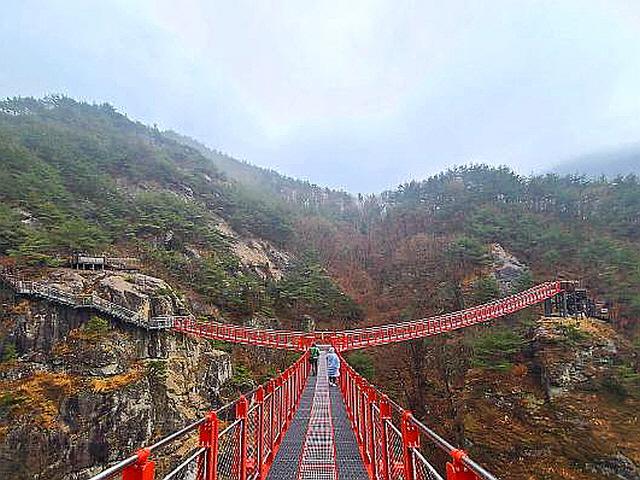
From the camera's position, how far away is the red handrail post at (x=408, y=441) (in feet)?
7.81

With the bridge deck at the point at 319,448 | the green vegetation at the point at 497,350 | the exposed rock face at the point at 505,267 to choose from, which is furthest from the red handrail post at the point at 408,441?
the exposed rock face at the point at 505,267

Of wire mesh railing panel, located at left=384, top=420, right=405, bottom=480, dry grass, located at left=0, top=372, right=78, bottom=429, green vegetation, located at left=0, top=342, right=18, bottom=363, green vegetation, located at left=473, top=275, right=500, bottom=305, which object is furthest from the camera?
green vegetation, located at left=473, top=275, right=500, bottom=305

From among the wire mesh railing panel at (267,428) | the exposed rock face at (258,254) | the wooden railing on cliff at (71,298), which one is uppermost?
the exposed rock face at (258,254)

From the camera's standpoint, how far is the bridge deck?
164 inches

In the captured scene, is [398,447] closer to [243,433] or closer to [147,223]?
[243,433]

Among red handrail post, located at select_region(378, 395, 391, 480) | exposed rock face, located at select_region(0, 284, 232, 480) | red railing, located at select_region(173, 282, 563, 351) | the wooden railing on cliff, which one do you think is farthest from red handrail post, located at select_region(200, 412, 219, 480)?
the wooden railing on cliff

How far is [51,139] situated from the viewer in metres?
33.6

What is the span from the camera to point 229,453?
316cm

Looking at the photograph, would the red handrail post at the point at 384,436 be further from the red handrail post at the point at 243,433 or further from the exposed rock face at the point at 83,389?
the exposed rock face at the point at 83,389

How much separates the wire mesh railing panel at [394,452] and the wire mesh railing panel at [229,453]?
1146 mm

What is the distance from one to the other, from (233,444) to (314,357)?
36.8 ft

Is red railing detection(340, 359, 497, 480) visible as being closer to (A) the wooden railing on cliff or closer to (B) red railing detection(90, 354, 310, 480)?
(B) red railing detection(90, 354, 310, 480)

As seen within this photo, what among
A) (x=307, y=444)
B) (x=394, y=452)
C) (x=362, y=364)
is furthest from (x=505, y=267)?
(x=394, y=452)

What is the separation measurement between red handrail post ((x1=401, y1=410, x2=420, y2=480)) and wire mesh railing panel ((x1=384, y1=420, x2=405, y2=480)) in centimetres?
12
